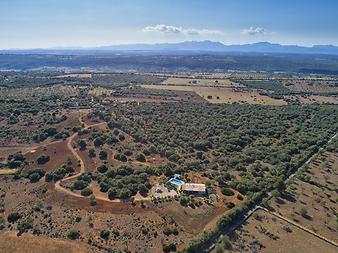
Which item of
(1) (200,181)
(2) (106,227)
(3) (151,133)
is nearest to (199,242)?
(2) (106,227)

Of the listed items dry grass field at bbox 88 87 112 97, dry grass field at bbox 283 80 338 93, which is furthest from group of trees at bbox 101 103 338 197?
dry grass field at bbox 283 80 338 93

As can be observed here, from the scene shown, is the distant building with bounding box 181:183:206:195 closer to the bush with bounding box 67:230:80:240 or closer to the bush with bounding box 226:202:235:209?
the bush with bounding box 226:202:235:209

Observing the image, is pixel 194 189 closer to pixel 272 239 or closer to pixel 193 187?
pixel 193 187

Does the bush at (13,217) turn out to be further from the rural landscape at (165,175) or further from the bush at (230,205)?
the bush at (230,205)

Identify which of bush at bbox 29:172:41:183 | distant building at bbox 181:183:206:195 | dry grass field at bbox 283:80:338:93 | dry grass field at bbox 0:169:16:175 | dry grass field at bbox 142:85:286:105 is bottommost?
dry grass field at bbox 283:80:338:93

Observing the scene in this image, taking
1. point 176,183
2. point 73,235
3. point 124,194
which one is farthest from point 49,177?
point 176,183

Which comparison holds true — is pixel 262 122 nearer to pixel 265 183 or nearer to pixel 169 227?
pixel 265 183
